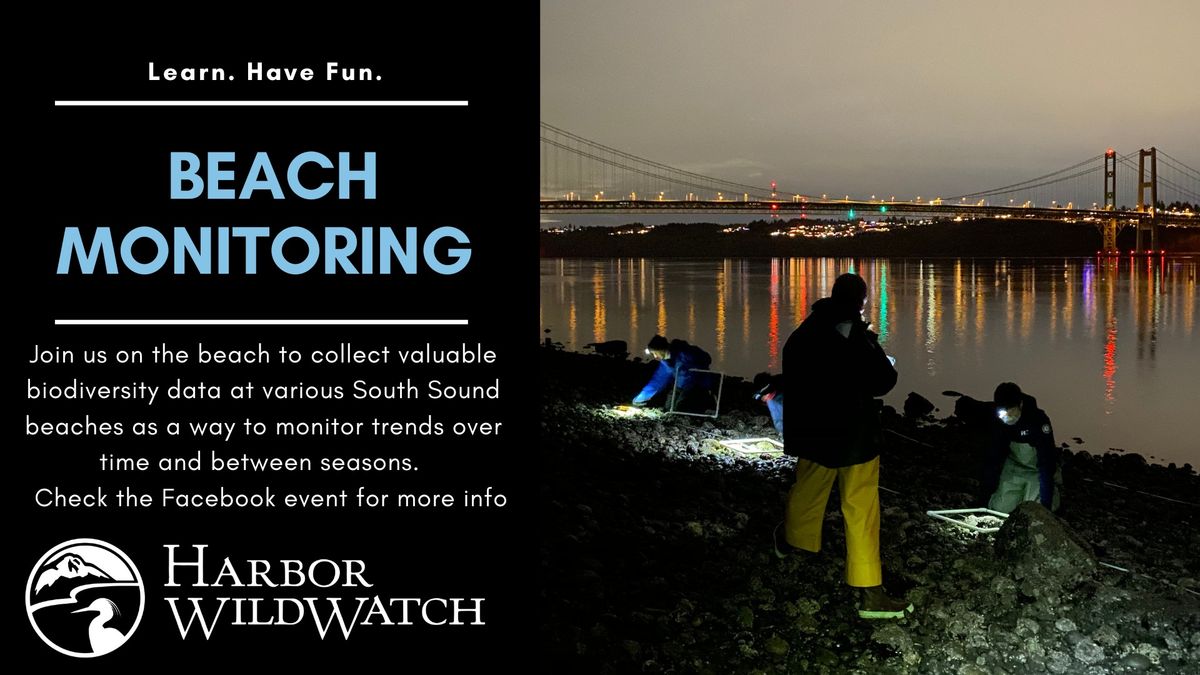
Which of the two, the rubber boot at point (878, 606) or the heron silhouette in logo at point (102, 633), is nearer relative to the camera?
the heron silhouette in logo at point (102, 633)

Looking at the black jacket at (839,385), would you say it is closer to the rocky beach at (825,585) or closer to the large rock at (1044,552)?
the rocky beach at (825,585)

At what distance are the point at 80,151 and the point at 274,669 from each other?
1698mm

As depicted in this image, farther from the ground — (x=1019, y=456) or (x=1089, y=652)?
(x=1019, y=456)

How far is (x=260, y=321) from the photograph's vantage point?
9.99 ft

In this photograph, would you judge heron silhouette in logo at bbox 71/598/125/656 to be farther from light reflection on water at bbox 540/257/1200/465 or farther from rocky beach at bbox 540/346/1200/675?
light reflection on water at bbox 540/257/1200/465

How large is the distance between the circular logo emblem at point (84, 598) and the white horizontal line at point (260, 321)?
69 centimetres

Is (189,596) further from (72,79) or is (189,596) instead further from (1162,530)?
(1162,530)

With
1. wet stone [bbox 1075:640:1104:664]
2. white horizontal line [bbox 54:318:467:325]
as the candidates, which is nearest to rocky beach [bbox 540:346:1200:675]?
wet stone [bbox 1075:640:1104:664]

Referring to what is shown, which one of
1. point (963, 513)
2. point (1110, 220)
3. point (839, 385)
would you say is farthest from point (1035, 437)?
point (1110, 220)

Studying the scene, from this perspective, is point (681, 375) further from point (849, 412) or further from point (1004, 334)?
point (1004, 334)

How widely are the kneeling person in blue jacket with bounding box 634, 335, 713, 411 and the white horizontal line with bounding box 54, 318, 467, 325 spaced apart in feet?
24.2

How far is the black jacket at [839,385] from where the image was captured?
4.60 meters

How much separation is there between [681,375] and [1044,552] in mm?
5823

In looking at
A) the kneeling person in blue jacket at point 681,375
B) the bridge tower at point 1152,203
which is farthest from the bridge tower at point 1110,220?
the kneeling person in blue jacket at point 681,375
